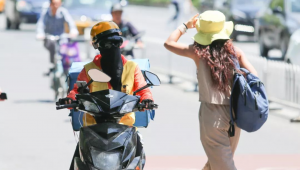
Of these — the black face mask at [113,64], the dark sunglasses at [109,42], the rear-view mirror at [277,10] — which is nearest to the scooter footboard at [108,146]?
the black face mask at [113,64]

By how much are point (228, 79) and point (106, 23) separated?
1.07 metres

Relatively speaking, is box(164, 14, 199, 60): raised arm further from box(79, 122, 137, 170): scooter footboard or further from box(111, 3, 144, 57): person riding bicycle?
box(111, 3, 144, 57): person riding bicycle

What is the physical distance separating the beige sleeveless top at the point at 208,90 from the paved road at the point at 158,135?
2.35 metres

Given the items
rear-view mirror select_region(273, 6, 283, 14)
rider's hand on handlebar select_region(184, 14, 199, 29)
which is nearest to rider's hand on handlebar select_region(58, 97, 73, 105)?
rider's hand on handlebar select_region(184, 14, 199, 29)

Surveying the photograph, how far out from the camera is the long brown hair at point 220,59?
592cm

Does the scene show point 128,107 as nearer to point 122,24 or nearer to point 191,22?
point 191,22

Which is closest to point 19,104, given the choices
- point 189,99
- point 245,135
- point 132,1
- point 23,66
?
point 189,99

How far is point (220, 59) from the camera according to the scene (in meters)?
5.93

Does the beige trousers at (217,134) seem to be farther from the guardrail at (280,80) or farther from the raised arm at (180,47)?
the guardrail at (280,80)

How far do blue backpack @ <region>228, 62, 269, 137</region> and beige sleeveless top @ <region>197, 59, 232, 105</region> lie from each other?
0.11m

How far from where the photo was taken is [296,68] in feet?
38.2

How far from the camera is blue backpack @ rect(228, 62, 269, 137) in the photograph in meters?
5.82

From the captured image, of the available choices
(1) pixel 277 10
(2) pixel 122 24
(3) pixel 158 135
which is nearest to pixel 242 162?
(3) pixel 158 135

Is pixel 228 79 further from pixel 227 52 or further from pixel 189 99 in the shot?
pixel 189 99
